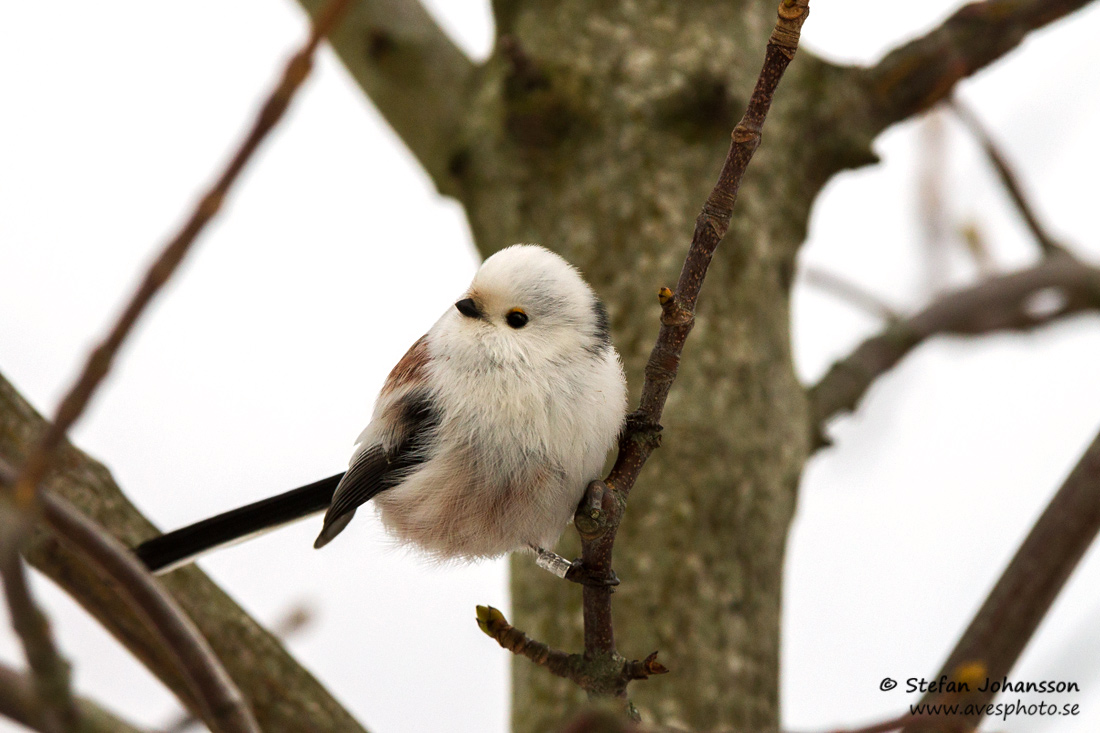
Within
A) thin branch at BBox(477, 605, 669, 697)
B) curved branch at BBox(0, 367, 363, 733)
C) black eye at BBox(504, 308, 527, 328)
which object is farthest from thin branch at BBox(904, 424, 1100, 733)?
curved branch at BBox(0, 367, 363, 733)

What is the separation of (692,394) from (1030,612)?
0.68 metres

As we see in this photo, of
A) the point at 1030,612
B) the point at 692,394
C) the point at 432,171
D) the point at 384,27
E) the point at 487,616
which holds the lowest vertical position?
the point at 487,616

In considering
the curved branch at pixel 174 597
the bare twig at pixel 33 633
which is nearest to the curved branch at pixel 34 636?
the bare twig at pixel 33 633

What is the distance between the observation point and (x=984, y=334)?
8.16 feet

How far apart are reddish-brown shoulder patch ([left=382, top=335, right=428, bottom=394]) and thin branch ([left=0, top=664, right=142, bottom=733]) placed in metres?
0.65

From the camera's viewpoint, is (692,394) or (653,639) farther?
(692,394)

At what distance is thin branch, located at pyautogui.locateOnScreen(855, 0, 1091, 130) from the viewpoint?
1.99 meters

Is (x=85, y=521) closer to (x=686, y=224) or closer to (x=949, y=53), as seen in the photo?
(x=686, y=224)

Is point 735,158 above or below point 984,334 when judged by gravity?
below

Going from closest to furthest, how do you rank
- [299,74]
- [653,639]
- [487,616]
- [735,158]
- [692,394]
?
[299,74], [735,158], [487,616], [653,639], [692,394]

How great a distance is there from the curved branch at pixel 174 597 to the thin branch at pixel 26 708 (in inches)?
17.2

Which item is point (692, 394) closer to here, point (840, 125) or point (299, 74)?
point (840, 125)

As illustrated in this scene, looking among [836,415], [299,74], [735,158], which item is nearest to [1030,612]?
[836,415]

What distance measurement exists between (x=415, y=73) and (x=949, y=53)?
1131 millimetres
